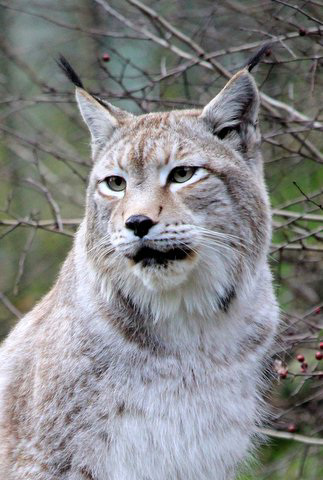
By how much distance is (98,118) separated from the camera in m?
4.86

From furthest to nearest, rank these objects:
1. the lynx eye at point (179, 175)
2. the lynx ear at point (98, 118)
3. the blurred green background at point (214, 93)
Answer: the blurred green background at point (214, 93) → the lynx ear at point (98, 118) → the lynx eye at point (179, 175)

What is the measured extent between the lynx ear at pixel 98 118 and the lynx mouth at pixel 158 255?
930 millimetres

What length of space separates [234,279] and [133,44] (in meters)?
4.85

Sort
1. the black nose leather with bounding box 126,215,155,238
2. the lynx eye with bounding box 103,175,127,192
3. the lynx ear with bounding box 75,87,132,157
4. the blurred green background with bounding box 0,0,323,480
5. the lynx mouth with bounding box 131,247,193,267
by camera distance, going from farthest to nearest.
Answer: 1. the blurred green background with bounding box 0,0,323,480
2. the lynx ear with bounding box 75,87,132,157
3. the lynx eye with bounding box 103,175,127,192
4. the lynx mouth with bounding box 131,247,193,267
5. the black nose leather with bounding box 126,215,155,238

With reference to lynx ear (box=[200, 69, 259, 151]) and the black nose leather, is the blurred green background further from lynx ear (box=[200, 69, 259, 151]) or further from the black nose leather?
the black nose leather

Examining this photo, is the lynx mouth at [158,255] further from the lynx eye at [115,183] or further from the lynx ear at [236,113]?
the lynx ear at [236,113]

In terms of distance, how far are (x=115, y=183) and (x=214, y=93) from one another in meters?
3.32

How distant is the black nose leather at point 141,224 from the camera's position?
404cm

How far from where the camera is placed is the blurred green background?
6.11 m

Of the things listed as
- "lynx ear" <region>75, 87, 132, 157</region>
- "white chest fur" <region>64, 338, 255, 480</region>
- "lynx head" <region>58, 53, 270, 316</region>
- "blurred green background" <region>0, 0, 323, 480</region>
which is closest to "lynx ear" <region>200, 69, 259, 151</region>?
"lynx head" <region>58, 53, 270, 316</region>

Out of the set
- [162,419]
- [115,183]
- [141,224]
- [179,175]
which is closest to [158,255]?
[141,224]

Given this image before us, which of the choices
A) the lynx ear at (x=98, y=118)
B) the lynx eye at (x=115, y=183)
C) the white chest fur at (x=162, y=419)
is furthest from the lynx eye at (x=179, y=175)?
the white chest fur at (x=162, y=419)

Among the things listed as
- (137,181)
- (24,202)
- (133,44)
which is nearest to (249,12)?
(133,44)

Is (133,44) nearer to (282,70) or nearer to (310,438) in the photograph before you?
(282,70)
